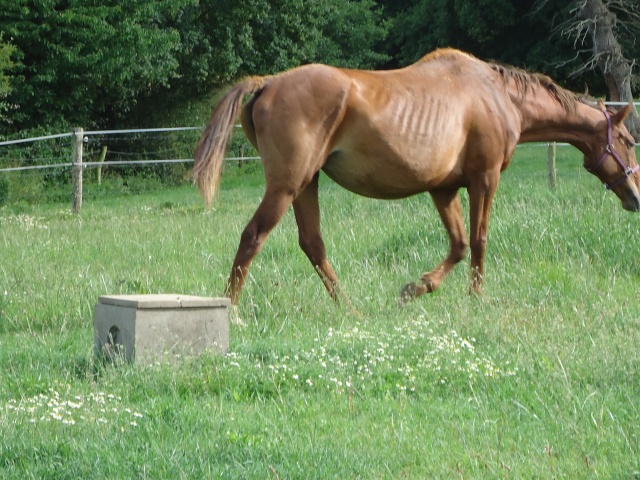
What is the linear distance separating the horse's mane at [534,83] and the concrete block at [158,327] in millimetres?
3986

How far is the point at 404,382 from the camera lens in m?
5.30

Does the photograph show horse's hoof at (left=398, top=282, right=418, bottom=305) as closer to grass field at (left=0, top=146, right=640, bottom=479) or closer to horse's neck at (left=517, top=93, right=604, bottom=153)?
grass field at (left=0, top=146, right=640, bottom=479)

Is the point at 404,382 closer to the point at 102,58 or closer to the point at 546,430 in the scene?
the point at 546,430

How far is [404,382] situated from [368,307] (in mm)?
2206

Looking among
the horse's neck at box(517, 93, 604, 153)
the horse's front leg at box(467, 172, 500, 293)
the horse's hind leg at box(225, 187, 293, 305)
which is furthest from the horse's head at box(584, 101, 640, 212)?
the horse's hind leg at box(225, 187, 293, 305)

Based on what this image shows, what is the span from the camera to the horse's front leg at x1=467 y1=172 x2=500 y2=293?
8344 mm

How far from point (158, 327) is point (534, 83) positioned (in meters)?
4.67

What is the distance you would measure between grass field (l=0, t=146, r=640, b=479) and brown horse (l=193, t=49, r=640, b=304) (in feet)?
1.66

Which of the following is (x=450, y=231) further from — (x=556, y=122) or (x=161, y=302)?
(x=161, y=302)

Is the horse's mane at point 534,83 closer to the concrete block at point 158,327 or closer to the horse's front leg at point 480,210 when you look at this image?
the horse's front leg at point 480,210

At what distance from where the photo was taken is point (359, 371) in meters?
5.39

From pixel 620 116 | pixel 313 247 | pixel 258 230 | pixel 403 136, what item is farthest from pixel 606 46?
pixel 258 230

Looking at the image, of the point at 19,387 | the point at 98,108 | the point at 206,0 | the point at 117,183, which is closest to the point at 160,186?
the point at 117,183

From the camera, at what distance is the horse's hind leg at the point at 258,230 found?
7418 mm
